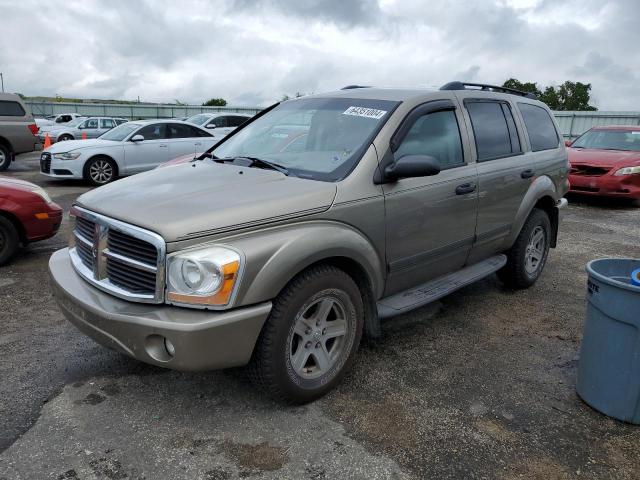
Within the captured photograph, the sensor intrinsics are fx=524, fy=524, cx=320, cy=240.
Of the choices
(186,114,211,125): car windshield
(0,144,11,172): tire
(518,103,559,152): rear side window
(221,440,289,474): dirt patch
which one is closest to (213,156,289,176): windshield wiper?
(221,440,289,474): dirt patch

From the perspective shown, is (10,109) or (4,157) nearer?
(10,109)

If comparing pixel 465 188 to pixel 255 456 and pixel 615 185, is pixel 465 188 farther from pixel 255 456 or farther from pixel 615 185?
pixel 615 185

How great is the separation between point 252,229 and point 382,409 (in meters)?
A: 1.33

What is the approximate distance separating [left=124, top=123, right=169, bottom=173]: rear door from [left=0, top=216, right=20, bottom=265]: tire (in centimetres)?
644

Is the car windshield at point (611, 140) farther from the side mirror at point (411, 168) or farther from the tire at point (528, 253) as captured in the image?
the side mirror at point (411, 168)

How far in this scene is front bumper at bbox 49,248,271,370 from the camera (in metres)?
2.54

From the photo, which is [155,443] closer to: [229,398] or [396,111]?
[229,398]

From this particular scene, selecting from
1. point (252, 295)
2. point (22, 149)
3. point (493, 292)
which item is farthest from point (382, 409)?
point (22, 149)

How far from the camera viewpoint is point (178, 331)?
99.0 inches

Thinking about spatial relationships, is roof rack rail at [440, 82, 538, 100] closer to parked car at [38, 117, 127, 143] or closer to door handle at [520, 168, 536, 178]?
door handle at [520, 168, 536, 178]

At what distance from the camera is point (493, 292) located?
5.22 metres

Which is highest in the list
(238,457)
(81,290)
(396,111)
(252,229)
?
(396,111)

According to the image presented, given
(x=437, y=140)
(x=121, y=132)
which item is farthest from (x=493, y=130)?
(x=121, y=132)

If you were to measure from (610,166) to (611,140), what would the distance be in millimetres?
1583
